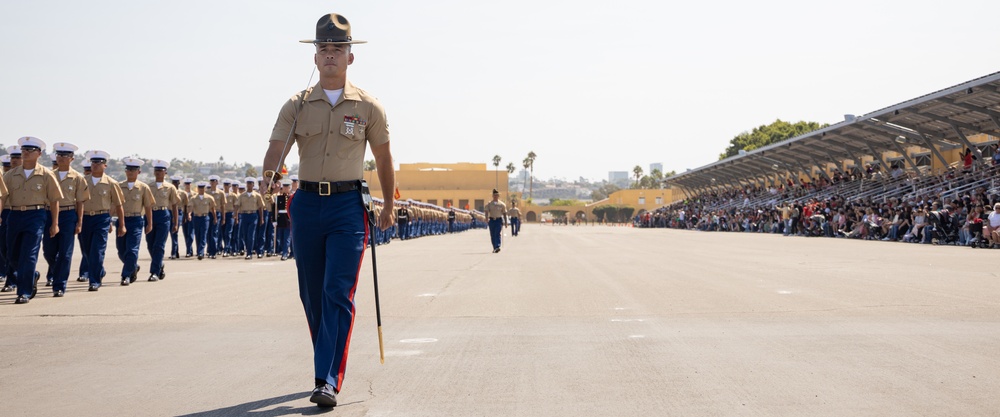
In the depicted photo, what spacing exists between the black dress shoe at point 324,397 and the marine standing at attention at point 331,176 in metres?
0.23

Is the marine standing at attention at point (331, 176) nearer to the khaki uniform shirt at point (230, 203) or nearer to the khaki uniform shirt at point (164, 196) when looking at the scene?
the khaki uniform shirt at point (164, 196)

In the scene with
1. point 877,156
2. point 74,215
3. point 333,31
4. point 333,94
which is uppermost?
point 877,156

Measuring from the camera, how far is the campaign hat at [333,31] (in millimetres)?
5492

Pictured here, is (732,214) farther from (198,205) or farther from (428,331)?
(428,331)

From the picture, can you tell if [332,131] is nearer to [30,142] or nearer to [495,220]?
[30,142]

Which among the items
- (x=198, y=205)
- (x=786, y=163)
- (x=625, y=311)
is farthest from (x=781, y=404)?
(x=786, y=163)

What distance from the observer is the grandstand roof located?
99.1 ft

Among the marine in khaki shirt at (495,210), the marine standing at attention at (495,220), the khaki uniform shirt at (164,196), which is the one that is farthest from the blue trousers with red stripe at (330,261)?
the marine in khaki shirt at (495,210)

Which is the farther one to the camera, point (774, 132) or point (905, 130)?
point (774, 132)

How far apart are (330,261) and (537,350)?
214cm

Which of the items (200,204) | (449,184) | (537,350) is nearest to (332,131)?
(537,350)

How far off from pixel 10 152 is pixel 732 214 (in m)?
51.3

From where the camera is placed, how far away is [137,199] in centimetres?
1394

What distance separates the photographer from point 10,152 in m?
12.9
